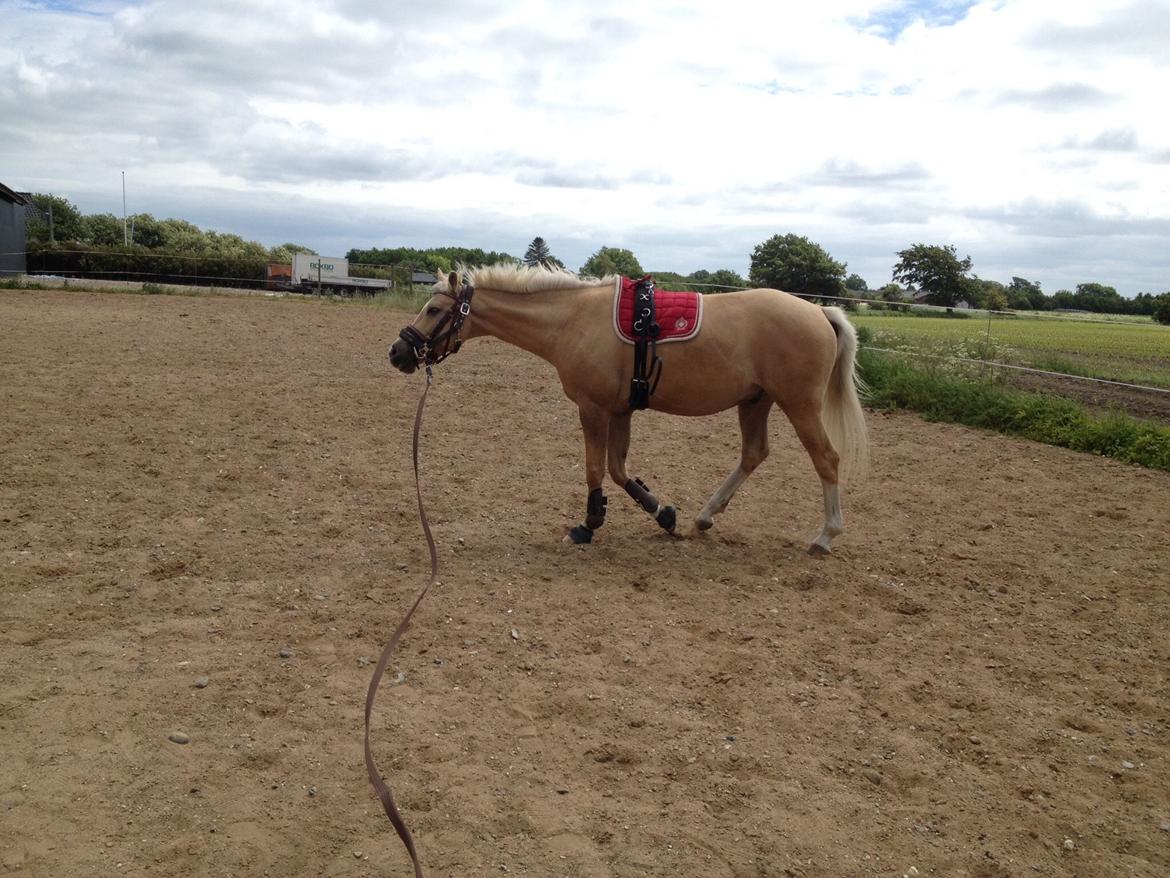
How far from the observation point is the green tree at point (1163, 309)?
487 inches

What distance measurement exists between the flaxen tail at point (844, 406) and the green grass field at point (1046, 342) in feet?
19.9

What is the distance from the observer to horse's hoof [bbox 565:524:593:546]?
19.4ft

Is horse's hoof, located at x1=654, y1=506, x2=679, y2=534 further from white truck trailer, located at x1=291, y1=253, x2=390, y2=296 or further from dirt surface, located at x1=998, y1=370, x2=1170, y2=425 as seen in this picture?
white truck trailer, located at x1=291, y1=253, x2=390, y2=296

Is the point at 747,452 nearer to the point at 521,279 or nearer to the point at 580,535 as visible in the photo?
the point at 580,535

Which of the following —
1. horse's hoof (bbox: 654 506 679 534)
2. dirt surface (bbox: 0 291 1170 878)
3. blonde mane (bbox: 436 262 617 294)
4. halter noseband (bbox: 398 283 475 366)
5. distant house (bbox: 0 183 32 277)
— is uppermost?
distant house (bbox: 0 183 32 277)

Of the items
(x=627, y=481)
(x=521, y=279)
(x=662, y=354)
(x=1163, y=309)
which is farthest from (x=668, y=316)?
(x=1163, y=309)

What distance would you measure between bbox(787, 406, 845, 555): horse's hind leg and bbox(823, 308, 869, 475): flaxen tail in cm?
27

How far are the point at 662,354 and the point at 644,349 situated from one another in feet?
0.46

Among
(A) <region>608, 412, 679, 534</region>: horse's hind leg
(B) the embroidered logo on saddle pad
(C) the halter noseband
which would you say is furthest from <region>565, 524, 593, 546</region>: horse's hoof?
(C) the halter noseband

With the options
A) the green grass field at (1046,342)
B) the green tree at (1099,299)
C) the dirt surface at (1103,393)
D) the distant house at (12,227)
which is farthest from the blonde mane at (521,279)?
the distant house at (12,227)

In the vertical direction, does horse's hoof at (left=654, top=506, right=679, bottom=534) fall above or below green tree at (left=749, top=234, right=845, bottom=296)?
below

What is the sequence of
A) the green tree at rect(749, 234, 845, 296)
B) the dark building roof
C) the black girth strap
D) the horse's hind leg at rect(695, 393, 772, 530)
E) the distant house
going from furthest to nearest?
1. the dark building roof
2. the distant house
3. the green tree at rect(749, 234, 845, 296)
4. the horse's hind leg at rect(695, 393, 772, 530)
5. the black girth strap

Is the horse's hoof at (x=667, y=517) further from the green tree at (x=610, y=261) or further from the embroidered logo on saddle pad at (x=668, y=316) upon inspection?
the green tree at (x=610, y=261)

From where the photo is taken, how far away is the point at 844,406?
6176mm
